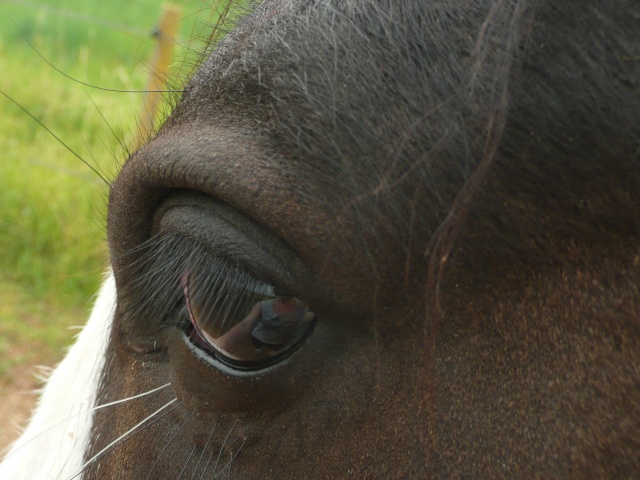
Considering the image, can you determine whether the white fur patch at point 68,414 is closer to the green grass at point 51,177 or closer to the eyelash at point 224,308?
the eyelash at point 224,308

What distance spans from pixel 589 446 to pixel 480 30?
0.56 m

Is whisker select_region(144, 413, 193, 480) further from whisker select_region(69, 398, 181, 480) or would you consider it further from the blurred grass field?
the blurred grass field

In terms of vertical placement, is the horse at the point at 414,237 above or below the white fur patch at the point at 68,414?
above

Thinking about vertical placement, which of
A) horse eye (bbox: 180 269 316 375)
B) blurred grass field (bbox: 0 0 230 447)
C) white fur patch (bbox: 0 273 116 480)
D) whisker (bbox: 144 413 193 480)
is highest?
horse eye (bbox: 180 269 316 375)

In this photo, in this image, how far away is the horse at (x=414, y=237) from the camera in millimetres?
1058

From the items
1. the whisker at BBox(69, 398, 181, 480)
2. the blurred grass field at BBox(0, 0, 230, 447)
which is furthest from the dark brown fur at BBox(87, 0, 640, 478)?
the blurred grass field at BBox(0, 0, 230, 447)

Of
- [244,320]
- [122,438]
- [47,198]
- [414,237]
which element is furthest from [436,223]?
[47,198]

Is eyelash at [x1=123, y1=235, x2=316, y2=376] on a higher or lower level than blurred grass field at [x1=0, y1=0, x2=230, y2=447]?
higher

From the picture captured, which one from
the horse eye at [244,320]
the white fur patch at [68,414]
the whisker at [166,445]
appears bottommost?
the white fur patch at [68,414]

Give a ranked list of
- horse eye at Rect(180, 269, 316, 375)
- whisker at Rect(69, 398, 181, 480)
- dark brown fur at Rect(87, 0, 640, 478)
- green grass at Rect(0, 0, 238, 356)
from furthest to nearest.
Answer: green grass at Rect(0, 0, 238, 356) → whisker at Rect(69, 398, 181, 480) → horse eye at Rect(180, 269, 316, 375) → dark brown fur at Rect(87, 0, 640, 478)

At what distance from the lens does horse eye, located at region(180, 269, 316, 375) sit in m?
1.24

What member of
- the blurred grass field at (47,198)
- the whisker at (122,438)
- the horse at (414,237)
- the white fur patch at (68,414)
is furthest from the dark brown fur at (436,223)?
the blurred grass field at (47,198)

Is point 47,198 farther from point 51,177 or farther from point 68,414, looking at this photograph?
point 68,414

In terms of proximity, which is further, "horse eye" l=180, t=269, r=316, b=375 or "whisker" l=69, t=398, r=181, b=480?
"whisker" l=69, t=398, r=181, b=480
